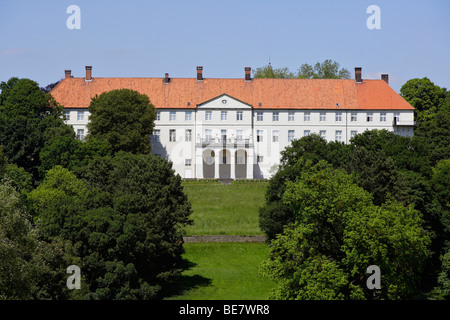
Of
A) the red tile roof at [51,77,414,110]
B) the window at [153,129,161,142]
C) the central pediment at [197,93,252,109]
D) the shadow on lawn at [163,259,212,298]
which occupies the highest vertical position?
the red tile roof at [51,77,414,110]

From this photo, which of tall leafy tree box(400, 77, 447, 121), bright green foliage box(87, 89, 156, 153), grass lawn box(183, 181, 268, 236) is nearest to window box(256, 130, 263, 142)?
grass lawn box(183, 181, 268, 236)

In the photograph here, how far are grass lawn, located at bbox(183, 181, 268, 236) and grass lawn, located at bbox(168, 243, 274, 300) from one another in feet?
8.15

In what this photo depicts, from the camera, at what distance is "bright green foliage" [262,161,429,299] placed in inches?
1190

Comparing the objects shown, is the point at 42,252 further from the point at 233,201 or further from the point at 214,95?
the point at 214,95

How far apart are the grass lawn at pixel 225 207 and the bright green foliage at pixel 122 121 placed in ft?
20.5

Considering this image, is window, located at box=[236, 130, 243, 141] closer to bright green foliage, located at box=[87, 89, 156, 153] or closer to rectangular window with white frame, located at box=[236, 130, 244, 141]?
rectangular window with white frame, located at box=[236, 130, 244, 141]

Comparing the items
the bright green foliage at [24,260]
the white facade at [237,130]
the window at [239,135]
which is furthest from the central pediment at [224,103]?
the bright green foliage at [24,260]

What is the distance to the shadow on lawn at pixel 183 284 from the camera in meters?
40.4

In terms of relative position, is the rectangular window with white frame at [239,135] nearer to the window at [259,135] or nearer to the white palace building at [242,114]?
the white palace building at [242,114]

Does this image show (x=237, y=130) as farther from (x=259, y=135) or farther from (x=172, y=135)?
(x=172, y=135)

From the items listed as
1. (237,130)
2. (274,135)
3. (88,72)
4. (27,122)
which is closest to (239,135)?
(237,130)

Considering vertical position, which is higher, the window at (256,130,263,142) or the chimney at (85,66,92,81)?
the chimney at (85,66,92,81)
